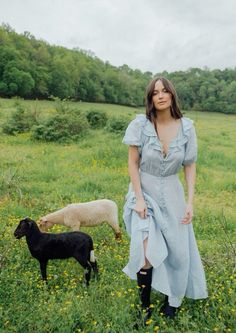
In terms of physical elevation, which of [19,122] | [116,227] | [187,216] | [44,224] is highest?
[187,216]

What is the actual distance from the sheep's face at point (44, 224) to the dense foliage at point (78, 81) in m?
46.9

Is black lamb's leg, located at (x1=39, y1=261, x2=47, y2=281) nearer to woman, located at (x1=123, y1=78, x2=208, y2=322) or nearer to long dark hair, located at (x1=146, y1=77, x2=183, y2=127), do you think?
woman, located at (x1=123, y1=78, x2=208, y2=322)

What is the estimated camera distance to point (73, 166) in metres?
12.7

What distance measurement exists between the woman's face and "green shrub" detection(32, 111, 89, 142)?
48.1 feet

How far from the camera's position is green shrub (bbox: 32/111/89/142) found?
1845cm

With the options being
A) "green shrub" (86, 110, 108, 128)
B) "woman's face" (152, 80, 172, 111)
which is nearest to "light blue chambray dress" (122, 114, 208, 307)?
"woman's face" (152, 80, 172, 111)

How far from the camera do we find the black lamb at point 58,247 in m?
4.98

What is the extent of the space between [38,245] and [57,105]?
1651cm

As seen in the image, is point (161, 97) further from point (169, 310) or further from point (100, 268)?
point (100, 268)

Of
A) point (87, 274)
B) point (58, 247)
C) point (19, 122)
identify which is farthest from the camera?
point (19, 122)

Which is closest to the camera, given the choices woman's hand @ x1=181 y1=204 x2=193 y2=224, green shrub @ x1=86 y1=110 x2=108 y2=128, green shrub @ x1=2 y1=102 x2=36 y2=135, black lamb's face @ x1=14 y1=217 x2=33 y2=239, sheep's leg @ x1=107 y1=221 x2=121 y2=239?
woman's hand @ x1=181 y1=204 x2=193 y2=224

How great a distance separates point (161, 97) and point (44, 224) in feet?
10.9

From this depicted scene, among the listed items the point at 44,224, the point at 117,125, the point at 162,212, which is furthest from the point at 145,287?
the point at 117,125

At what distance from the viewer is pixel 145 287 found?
13.1ft
